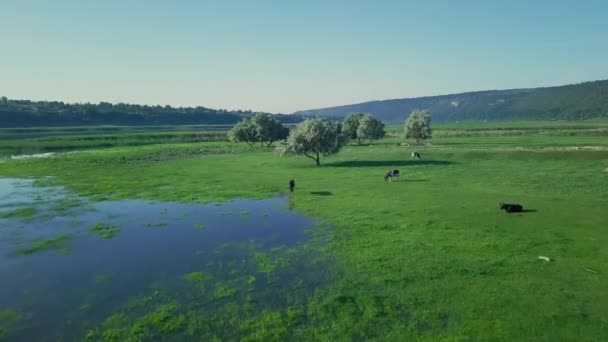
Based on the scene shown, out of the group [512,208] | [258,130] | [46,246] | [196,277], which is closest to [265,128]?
[258,130]

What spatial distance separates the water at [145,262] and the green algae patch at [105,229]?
259 millimetres

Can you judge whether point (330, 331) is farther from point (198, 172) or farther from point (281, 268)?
point (198, 172)

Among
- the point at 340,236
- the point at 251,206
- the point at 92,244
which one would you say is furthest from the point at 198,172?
the point at 340,236

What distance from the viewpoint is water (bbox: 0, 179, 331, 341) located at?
17141mm

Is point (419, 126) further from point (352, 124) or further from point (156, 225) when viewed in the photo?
point (156, 225)

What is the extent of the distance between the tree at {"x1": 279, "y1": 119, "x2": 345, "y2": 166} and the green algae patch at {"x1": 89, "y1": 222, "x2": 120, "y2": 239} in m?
39.2

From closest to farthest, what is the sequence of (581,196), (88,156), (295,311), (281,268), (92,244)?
(295,311) → (281,268) → (92,244) → (581,196) → (88,156)

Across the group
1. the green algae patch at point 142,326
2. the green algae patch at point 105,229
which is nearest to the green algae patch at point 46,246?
the green algae patch at point 105,229

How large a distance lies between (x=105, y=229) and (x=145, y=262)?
939 cm

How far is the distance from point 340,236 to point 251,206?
42.8ft

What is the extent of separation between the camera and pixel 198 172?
6241cm

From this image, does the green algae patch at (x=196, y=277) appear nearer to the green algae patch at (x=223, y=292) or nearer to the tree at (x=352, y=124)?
the green algae patch at (x=223, y=292)

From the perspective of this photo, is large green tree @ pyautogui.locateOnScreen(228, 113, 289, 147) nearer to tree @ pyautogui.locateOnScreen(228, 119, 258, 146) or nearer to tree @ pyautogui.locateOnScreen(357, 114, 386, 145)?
tree @ pyautogui.locateOnScreen(228, 119, 258, 146)

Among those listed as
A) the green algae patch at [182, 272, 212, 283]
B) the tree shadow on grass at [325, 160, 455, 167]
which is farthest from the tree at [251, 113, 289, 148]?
the green algae patch at [182, 272, 212, 283]
